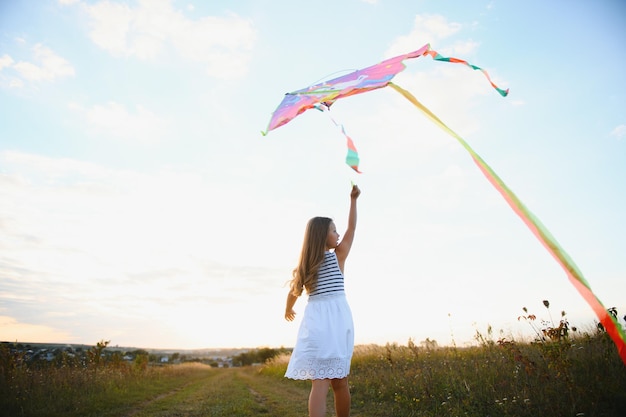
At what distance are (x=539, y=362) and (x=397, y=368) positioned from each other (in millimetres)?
4382

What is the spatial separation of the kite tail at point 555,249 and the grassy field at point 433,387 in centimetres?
168

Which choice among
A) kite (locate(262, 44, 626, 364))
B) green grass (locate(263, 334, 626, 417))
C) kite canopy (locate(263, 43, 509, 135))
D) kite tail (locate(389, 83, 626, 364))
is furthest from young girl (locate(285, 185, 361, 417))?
green grass (locate(263, 334, 626, 417))

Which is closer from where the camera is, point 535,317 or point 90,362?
point 535,317

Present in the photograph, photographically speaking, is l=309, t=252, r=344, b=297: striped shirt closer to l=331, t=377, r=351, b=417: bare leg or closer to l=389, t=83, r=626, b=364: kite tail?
l=331, t=377, r=351, b=417: bare leg

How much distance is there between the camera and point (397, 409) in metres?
5.94

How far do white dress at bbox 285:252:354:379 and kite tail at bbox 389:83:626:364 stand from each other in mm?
1632

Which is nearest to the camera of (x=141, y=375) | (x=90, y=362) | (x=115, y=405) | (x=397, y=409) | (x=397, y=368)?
(x=397, y=409)

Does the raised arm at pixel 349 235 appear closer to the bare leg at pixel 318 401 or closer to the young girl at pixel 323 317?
the young girl at pixel 323 317

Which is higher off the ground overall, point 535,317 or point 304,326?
point 535,317

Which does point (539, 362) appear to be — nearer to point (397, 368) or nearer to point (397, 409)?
point (397, 409)

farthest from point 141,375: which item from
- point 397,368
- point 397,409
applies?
point 397,409

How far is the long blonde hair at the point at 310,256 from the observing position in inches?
151

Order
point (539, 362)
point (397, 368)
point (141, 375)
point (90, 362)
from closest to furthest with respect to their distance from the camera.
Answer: point (539, 362) → point (397, 368) → point (90, 362) → point (141, 375)

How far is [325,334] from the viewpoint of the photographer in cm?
352
